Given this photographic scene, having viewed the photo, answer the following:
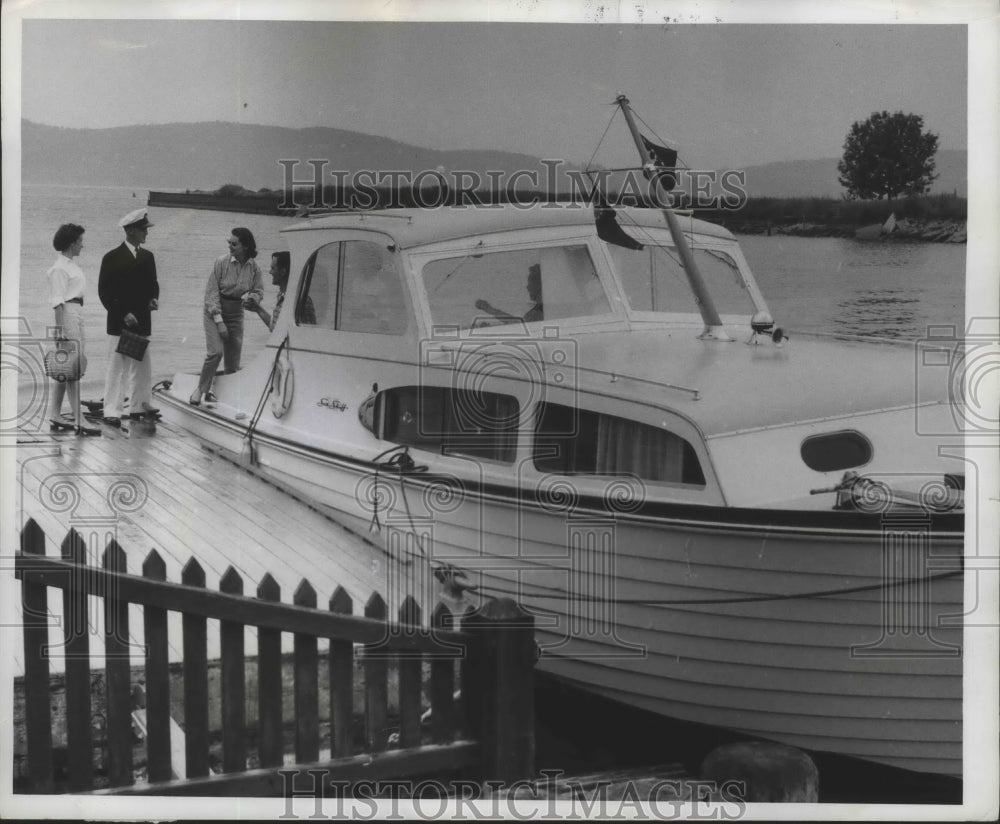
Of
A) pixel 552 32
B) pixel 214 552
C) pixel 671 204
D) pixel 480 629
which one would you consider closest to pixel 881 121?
pixel 671 204

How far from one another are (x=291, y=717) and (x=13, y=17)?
2498 mm

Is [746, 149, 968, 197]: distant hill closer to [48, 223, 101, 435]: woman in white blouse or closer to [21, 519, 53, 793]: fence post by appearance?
[48, 223, 101, 435]: woman in white blouse

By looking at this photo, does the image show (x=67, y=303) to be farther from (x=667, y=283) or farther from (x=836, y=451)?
(x=836, y=451)

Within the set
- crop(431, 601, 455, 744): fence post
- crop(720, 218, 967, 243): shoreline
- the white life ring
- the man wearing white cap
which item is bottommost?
crop(431, 601, 455, 744): fence post

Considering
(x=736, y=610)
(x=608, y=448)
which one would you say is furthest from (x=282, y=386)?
(x=736, y=610)

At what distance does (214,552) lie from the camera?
12.5 feet

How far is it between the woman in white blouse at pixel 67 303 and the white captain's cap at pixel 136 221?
0.46 ft

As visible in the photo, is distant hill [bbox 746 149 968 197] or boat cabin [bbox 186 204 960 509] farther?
distant hill [bbox 746 149 968 197]

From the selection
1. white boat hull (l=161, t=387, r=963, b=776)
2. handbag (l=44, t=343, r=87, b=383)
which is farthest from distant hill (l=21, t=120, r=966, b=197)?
white boat hull (l=161, t=387, r=963, b=776)

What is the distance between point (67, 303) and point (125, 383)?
0.33 m

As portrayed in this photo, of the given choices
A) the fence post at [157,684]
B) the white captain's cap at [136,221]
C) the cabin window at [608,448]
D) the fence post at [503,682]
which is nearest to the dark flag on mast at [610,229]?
the cabin window at [608,448]

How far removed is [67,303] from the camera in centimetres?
382

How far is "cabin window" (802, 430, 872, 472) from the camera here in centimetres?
355

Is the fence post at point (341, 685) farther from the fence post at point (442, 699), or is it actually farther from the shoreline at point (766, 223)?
the shoreline at point (766, 223)
